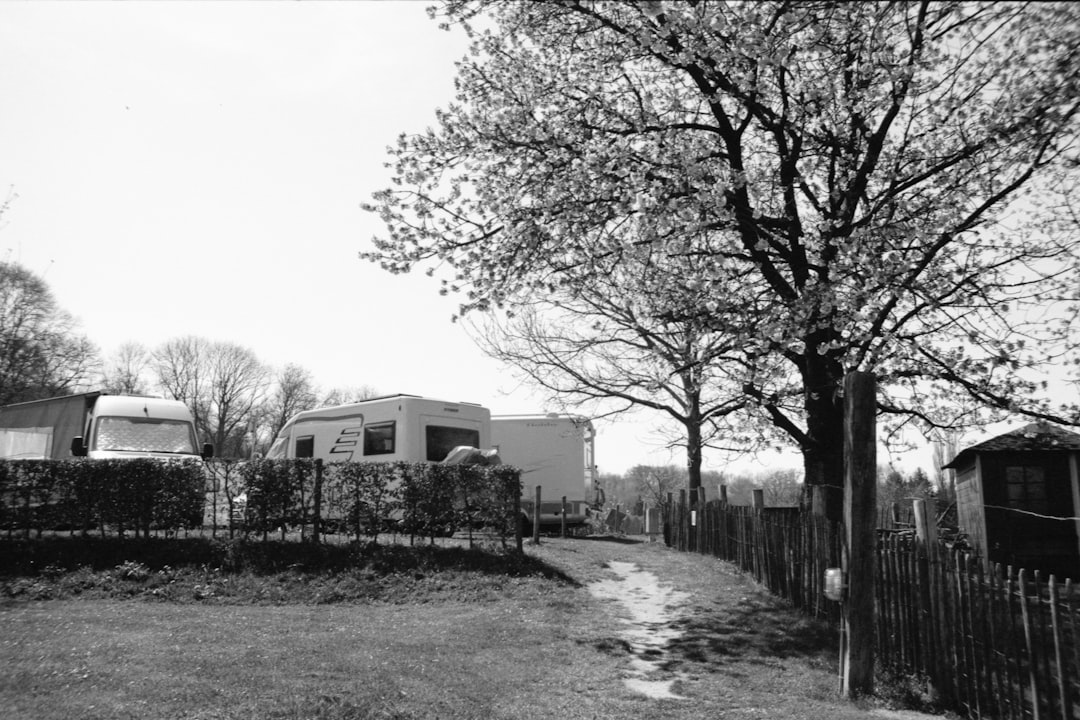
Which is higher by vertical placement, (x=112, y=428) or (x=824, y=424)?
(x=112, y=428)

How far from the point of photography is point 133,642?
8.09 metres

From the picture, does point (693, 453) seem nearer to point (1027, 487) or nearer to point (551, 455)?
point (551, 455)

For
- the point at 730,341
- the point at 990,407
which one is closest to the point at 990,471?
the point at 990,407

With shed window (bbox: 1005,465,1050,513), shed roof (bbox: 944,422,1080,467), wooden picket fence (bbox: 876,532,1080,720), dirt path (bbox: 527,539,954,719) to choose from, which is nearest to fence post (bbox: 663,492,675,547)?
shed roof (bbox: 944,422,1080,467)

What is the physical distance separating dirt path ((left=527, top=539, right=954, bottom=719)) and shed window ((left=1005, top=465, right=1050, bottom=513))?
860 cm

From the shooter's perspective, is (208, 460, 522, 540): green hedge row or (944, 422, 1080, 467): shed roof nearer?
(208, 460, 522, 540): green hedge row

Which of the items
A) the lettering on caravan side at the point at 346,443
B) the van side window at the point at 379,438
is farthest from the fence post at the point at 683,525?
the lettering on caravan side at the point at 346,443

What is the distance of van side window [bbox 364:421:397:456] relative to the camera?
64.5ft

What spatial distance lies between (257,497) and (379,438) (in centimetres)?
579

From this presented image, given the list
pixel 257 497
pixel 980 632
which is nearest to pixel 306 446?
pixel 257 497

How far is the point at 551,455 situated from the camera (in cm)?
2675

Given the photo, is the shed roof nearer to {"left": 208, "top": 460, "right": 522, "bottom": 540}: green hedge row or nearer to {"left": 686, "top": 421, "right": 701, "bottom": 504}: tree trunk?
{"left": 686, "top": 421, "right": 701, "bottom": 504}: tree trunk

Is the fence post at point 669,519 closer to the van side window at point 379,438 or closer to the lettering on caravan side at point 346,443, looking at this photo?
the van side window at point 379,438

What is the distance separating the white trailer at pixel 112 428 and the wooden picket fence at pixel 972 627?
13.2 m
